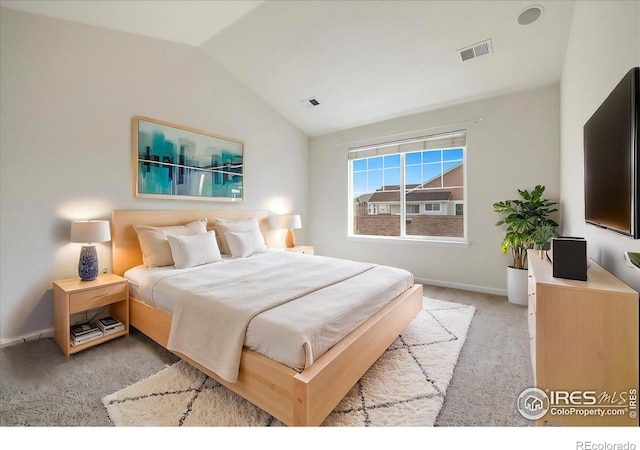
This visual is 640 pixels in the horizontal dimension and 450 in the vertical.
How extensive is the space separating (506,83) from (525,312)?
103 inches

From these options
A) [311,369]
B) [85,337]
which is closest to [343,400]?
[311,369]

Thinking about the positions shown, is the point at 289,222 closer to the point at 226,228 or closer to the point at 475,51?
the point at 226,228

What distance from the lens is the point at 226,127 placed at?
12.3ft

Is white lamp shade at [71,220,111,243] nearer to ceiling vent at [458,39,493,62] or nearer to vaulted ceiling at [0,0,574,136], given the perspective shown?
vaulted ceiling at [0,0,574,136]

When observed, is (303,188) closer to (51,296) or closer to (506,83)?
(506,83)

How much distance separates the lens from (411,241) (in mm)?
4121

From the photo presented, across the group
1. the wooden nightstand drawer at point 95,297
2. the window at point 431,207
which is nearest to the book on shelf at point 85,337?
the wooden nightstand drawer at point 95,297

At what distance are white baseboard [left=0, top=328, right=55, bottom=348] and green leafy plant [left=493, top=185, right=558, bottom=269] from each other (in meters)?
4.66

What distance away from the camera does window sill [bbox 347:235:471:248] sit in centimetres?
374

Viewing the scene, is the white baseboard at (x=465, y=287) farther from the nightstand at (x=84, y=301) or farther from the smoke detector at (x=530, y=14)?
the nightstand at (x=84, y=301)

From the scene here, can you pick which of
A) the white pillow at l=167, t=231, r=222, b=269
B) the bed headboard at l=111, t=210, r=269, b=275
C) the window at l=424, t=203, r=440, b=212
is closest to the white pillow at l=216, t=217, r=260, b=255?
the bed headboard at l=111, t=210, r=269, b=275

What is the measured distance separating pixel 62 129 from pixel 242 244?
1.97 metres

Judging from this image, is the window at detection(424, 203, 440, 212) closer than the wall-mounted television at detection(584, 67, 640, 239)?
No

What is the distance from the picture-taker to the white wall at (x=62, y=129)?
225 centimetres
